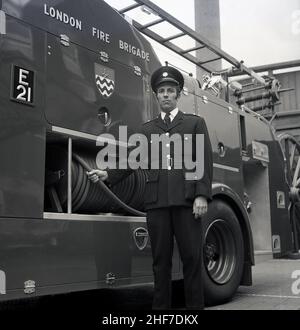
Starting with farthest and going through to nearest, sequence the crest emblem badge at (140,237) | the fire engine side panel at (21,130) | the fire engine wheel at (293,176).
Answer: the fire engine wheel at (293,176) < the crest emblem badge at (140,237) < the fire engine side panel at (21,130)

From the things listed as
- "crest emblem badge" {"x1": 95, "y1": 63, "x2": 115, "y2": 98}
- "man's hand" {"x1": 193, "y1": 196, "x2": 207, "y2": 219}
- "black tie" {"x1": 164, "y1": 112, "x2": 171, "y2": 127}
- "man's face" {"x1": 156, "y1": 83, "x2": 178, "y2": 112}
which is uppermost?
"crest emblem badge" {"x1": 95, "y1": 63, "x2": 115, "y2": 98}

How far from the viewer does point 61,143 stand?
134 inches

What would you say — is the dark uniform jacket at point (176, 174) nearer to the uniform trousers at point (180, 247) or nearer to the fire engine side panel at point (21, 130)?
the uniform trousers at point (180, 247)

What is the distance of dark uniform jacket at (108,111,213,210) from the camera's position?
128 inches

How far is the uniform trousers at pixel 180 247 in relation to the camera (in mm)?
3266

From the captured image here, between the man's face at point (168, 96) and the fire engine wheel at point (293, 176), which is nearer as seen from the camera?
the man's face at point (168, 96)

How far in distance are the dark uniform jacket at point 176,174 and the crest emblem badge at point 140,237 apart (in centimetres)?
46

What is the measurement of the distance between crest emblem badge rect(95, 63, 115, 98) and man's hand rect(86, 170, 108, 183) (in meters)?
0.55

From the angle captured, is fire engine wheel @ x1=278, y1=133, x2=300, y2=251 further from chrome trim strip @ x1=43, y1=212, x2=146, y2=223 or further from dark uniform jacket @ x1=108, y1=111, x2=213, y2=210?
dark uniform jacket @ x1=108, y1=111, x2=213, y2=210

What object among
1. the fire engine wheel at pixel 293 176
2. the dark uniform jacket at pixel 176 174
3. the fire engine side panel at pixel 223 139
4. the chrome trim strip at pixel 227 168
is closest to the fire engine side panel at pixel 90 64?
the dark uniform jacket at pixel 176 174

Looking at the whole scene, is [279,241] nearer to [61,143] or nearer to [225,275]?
[225,275]

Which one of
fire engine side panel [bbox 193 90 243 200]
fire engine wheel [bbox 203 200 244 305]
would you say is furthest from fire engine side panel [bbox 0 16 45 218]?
fire engine side panel [bbox 193 90 243 200]

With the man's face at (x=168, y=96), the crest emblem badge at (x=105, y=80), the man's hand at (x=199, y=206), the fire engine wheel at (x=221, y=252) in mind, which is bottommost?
the fire engine wheel at (x=221, y=252)
